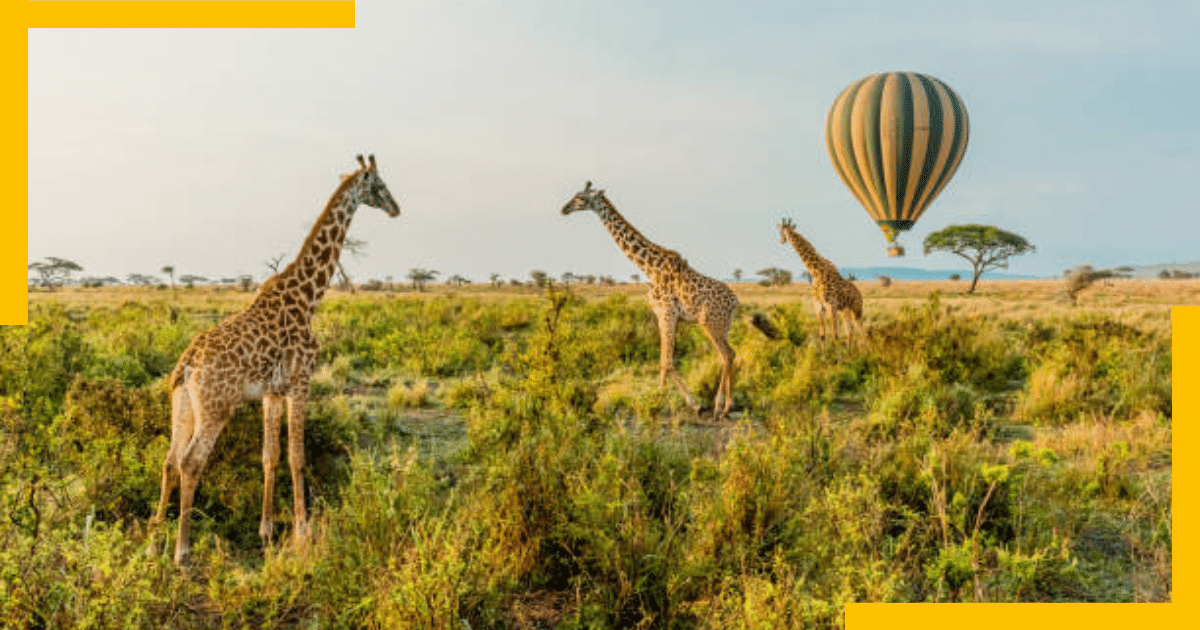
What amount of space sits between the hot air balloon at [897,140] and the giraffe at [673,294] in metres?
18.3

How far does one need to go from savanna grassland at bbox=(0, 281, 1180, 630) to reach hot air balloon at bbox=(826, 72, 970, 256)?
17938 mm

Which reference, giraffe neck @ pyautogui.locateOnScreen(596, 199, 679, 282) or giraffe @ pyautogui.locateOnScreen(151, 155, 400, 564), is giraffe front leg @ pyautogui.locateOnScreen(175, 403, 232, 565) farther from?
giraffe neck @ pyautogui.locateOnScreen(596, 199, 679, 282)

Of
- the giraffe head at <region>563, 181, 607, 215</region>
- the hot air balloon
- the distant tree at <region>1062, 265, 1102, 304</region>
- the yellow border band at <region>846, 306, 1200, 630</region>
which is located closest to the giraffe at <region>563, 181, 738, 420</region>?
the giraffe head at <region>563, 181, 607, 215</region>

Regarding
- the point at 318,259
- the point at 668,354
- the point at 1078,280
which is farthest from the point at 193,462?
the point at 1078,280

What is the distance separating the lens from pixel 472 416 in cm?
565

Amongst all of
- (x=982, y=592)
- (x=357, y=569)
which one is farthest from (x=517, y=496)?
(x=982, y=592)

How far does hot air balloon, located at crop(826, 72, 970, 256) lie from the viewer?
26438 millimetres

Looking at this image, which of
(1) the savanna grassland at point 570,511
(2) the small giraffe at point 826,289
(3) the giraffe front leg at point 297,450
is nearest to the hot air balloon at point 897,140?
(2) the small giraffe at point 826,289

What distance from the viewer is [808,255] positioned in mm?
15359

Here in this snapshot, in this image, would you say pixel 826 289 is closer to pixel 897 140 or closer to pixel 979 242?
pixel 897 140

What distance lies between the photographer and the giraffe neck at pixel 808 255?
15055 mm

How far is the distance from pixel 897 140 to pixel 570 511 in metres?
24.5

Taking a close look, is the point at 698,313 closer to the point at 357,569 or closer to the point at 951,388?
the point at 951,388

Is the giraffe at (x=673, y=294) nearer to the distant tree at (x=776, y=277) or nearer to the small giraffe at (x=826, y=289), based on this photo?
the small giraffe at (x=826, y=289)
